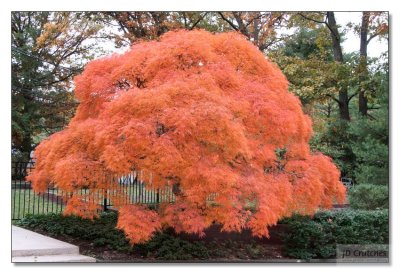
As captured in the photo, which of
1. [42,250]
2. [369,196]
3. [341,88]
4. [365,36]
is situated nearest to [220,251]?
[42,250]

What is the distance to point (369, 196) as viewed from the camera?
18.5 ft

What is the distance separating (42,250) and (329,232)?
9.92ft

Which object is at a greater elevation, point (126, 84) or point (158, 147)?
point (126, 84)

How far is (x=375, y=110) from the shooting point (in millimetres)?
5469

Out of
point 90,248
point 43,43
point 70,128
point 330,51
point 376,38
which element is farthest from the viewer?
point 330,51

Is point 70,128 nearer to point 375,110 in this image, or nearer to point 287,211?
point 287,211

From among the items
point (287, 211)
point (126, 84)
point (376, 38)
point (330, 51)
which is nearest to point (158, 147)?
point (126, 84)

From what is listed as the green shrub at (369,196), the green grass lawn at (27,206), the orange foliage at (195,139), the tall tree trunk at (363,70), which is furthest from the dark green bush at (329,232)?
the green grass lawn at (27,206)

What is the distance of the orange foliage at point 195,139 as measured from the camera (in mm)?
4172

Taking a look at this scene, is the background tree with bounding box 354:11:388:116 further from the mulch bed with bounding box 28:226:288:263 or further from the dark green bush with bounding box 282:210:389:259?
the mulch bed with bounding box 28:226:288:263

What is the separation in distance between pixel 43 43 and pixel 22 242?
2.44 meters

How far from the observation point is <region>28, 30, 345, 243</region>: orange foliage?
4.17 m

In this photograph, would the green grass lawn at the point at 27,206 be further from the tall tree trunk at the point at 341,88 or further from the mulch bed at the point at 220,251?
the tall tree trunk at the point at 341,88

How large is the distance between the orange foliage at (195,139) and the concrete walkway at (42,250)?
520 mm
